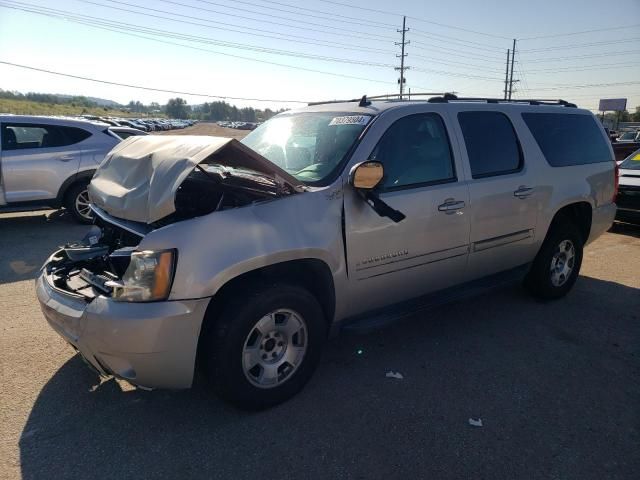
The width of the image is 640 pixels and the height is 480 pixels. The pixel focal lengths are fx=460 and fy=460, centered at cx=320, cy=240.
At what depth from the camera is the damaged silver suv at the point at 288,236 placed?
251 cm

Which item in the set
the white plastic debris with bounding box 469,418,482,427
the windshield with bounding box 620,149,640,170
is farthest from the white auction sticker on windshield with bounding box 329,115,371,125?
the windshield with bounding box 620,149,640,170

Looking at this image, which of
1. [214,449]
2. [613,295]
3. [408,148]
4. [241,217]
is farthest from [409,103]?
[613,295]

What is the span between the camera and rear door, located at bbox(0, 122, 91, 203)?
7.32m

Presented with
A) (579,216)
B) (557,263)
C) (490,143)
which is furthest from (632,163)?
(490,143)

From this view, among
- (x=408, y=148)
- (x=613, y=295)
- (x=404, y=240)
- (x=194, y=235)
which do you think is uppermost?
(x=408, y=148)

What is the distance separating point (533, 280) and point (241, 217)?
138 inches

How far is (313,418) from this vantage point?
9.49 feet

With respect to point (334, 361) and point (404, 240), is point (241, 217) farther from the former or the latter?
point (334, 361)

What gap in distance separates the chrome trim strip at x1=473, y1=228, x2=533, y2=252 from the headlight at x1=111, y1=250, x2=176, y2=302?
259cm

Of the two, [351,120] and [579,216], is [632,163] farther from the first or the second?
[351,120]

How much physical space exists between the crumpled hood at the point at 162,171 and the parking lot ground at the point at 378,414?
1.27 meters

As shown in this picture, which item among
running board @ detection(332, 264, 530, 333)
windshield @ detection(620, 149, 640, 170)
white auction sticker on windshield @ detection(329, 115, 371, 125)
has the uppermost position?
white auction sticker on windshield @ detection(329, 115, 371, 125)

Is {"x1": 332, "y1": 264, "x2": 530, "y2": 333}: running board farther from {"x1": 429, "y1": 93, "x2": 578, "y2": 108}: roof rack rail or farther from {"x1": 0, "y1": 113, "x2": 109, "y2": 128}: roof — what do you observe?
{"x1": 0, "y1": 113, "x2": 109, "y2": 128}: roof

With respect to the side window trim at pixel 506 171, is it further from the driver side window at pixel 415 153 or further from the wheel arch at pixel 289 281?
the wheel arch at pixel 289 281
